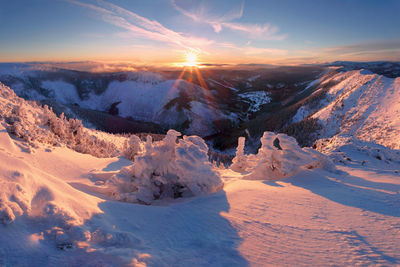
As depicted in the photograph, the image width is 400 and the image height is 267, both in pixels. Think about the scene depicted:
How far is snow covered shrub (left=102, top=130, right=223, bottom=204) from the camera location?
8.88 metres

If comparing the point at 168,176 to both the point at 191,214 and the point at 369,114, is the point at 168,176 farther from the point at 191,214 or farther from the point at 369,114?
the point at 369,114

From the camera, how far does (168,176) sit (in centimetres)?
951

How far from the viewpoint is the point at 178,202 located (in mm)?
8367

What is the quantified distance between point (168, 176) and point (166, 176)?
9cm

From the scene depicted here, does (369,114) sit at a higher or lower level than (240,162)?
higher

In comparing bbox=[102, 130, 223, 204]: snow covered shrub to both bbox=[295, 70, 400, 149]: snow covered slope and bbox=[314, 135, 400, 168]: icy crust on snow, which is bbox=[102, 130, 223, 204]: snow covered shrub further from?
bbox=[295, 70, 400, 149]: snow covered slope

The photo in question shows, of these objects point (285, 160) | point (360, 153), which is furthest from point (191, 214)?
point (360, 153)

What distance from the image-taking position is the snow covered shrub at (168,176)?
888 cm

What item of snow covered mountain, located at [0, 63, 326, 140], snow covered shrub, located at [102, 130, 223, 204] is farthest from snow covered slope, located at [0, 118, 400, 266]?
snow covered mountain, located at [0, 63, 326, 140]

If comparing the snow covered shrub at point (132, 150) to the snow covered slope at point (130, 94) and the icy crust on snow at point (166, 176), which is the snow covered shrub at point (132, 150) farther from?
the snow covered slope at point (130, 94)

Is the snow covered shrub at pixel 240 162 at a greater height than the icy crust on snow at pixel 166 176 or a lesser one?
lesser

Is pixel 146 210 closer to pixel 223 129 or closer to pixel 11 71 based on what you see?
pixel 223 129

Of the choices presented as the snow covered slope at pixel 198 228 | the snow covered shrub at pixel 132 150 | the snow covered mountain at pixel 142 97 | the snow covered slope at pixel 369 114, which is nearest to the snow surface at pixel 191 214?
the snow covered slope at pixel 198 228

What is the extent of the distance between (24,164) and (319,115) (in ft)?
199
